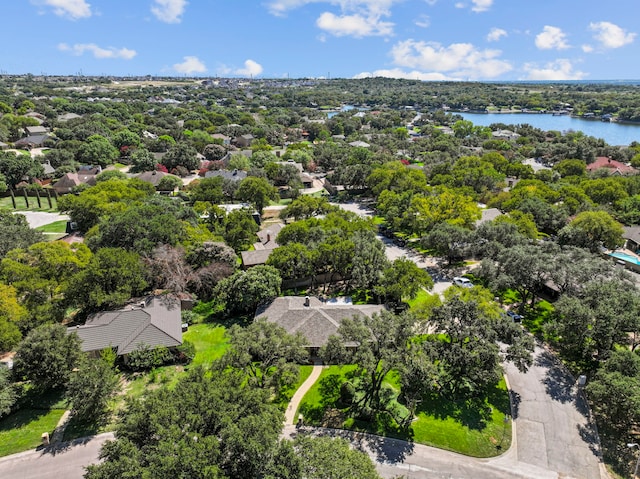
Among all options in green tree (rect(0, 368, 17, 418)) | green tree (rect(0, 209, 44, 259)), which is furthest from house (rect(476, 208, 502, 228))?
green tree (rect(0, 209, 44, 259))

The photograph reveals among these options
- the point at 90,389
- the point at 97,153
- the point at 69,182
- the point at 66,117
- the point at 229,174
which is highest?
the point at 66,117

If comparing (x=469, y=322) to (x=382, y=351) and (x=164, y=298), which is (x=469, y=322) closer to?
(x=382, y=351)

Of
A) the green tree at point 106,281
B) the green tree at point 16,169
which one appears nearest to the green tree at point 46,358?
the green tree at point 106,281

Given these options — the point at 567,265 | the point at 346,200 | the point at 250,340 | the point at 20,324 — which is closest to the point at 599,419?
the point at 567,265

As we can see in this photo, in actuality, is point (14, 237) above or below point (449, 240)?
above

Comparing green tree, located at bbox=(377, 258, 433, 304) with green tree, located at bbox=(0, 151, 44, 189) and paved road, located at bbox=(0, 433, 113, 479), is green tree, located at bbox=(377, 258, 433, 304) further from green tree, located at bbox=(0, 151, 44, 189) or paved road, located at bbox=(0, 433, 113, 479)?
green tree, located at bbox=(0, 151, 44, 189)

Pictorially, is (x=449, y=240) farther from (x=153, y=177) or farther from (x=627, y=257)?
(x=153, y=177)

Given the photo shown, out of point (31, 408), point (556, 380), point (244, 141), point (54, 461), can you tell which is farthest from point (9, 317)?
point (244, 141)
